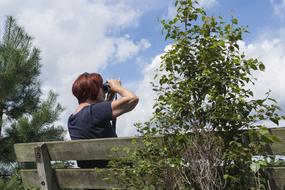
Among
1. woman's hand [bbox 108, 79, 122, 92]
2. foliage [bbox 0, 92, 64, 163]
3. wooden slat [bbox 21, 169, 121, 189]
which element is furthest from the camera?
foliage [bbox 0, 92, 64, 163]

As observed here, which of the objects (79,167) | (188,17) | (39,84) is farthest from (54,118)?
(188,17)

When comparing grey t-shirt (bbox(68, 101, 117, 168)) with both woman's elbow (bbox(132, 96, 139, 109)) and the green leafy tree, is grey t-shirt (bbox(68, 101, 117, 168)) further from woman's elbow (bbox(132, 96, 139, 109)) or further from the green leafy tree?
the green leafy tree

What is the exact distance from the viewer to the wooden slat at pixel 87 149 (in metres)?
2.57

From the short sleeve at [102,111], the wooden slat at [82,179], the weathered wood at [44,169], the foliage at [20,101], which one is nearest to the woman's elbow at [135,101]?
the short sleeve at [102,111]

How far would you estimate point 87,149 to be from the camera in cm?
276

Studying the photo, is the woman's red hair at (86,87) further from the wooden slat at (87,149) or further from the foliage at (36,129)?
the foliage at (36,129)

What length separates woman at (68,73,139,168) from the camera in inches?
111

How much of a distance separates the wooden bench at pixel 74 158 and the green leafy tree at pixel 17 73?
4.83 meters

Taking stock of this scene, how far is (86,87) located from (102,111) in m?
0.27

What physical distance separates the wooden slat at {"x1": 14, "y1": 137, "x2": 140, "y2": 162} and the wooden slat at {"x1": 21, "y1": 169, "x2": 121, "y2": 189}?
9cm

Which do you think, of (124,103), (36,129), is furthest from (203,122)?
(36,129)

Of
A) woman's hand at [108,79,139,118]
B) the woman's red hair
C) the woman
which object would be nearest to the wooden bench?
the woman

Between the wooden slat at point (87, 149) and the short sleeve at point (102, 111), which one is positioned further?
the short sleeve at point (102, 111)

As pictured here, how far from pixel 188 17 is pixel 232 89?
0.50 m
